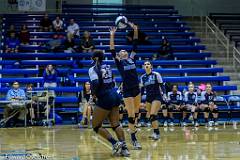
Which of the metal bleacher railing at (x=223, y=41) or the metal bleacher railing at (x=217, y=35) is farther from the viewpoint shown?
the metal bleacher railing at (x=217, y=35)

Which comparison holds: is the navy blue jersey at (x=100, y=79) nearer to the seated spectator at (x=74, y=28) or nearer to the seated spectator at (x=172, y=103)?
the seated spectator at (x=172, y=103)

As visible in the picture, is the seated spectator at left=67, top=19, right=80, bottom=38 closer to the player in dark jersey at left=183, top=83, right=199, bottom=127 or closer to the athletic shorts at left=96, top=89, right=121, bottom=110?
the player in dark jersey at left=183, top=83, right=199, bottom=127

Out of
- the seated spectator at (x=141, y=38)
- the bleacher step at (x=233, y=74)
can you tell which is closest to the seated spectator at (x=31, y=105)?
the seated spectator at (x=141, y=38)

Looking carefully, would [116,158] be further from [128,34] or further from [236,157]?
[128,34]

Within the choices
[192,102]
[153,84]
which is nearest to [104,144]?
[153,84]

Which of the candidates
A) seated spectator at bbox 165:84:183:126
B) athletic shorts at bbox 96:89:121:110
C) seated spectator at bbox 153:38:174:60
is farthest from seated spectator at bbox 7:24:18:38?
athletic shorts at bbox 96:89:121:110

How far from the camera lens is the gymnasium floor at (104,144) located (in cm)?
983

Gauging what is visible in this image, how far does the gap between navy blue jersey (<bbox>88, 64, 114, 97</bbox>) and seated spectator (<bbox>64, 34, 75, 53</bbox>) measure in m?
11.9

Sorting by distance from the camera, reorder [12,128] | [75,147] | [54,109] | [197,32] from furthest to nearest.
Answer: [197,32] → [54,109] → [12,128] → [75,147]

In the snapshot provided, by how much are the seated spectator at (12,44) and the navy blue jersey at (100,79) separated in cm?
1220

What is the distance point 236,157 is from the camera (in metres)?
9.55

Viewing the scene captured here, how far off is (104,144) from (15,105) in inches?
229

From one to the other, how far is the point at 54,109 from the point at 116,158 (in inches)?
338

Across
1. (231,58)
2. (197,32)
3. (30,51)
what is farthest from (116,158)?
(197,32)
